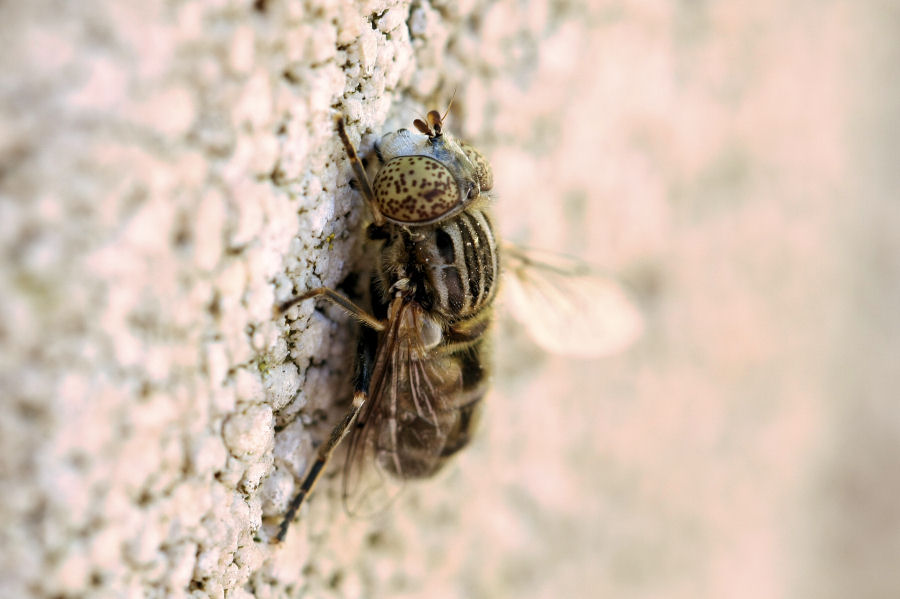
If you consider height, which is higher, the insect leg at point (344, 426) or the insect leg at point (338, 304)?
the insect leg at point (338, 304)

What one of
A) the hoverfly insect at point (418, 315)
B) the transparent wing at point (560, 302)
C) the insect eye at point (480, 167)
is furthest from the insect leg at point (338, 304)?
the transparent wing at point (560, 302)

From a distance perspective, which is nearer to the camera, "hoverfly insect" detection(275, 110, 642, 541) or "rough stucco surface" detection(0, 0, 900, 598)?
"rough stucco surface" detection(0, 0, 900, 598)

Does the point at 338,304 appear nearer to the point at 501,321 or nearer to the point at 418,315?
the point at 418,315

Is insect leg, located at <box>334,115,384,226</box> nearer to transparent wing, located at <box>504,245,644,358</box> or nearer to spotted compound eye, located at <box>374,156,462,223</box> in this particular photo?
spotted compound eye, located at <box>374,156,462,223</box>

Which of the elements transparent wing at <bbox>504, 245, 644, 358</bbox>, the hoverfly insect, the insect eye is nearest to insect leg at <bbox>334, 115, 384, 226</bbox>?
the hoverfly insect

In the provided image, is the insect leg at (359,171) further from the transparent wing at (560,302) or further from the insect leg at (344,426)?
the transparent wing at (560,302)

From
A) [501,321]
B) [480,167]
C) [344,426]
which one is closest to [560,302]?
[501,321]

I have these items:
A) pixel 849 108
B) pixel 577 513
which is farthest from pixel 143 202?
pixel 849 108
